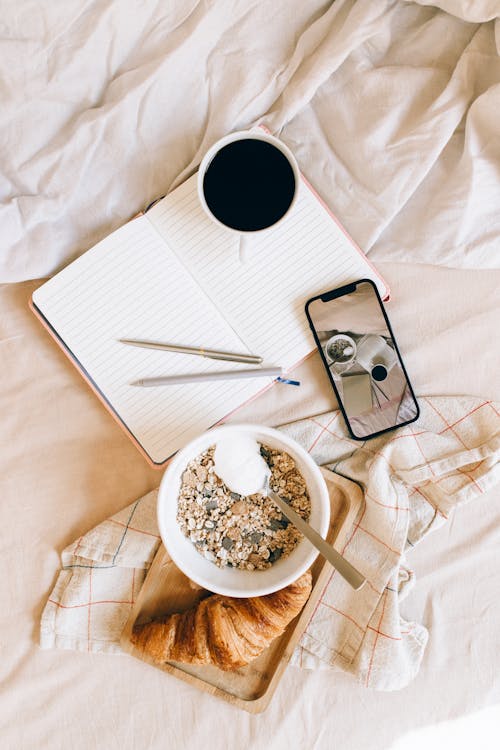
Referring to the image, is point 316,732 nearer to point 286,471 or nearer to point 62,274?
point 286,471

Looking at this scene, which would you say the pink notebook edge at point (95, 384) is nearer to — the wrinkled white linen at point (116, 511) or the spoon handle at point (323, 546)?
the wrinkled white linen at point (116, 511)

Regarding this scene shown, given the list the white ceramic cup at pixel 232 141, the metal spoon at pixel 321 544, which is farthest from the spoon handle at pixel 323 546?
the white ceramic cup at pixel 232 141

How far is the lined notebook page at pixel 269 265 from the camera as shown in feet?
2.51

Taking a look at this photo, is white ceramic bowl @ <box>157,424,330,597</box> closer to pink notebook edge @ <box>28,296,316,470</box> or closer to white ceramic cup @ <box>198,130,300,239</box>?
pink notebook edge @ <box>28,296,316,470</box>

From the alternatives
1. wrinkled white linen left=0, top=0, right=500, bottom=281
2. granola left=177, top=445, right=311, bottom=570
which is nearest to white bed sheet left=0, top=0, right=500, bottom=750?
wrinkled white linen left=0, top=0, right=500, bottom=281

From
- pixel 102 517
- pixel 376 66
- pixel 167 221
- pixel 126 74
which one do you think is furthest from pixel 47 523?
pixel 376 66

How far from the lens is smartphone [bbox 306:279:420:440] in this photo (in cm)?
77

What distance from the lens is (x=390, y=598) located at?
2.51ft

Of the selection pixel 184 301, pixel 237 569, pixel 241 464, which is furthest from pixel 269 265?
pixel 237 569

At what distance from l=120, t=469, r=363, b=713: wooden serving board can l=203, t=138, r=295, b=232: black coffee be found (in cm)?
31

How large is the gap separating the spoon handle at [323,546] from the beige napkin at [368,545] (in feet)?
0.40

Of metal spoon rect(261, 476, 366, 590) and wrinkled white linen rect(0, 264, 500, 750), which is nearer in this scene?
metal spoon rect(261, 476, 366, 590)

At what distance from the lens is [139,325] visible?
29.9 inches

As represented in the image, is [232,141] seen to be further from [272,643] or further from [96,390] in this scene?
[272,643]
